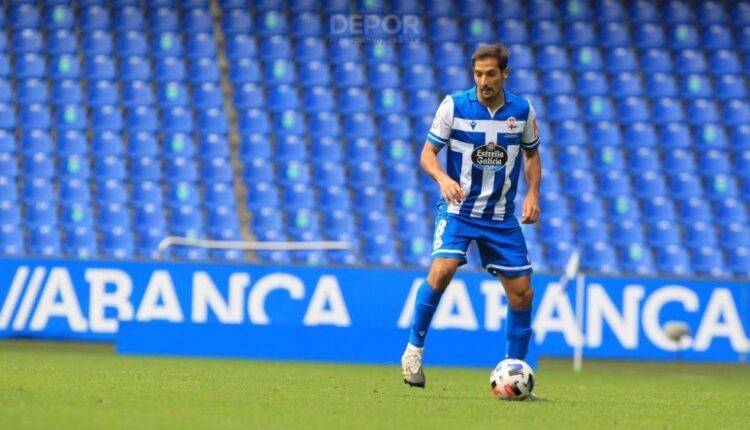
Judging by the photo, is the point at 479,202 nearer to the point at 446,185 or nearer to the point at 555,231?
the point at 446,185

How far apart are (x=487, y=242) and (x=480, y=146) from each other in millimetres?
517

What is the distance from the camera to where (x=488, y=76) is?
714cm

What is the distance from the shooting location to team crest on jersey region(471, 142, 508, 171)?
7312 mm

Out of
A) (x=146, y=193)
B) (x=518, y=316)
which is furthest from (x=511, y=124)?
(x=146, y=193)

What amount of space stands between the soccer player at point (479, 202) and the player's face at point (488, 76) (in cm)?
A: 2

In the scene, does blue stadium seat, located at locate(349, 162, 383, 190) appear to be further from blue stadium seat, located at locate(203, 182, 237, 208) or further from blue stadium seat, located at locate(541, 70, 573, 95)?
blue stadium seat, located at locate(541, 70, 573, 95)

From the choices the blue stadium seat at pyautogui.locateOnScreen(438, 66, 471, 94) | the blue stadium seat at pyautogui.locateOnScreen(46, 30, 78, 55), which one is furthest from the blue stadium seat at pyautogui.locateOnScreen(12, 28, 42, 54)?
the blue stadium seat at pyautogui.locateOnScreen(438, 66, 471, 94)

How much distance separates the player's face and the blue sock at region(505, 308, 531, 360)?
119 centimetres

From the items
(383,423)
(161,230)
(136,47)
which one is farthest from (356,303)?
(383,423)

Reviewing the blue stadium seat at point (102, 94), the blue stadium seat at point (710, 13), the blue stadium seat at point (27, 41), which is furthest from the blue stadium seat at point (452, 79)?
the blue stadium seat at point (27, 41)

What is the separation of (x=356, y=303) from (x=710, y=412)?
710cm

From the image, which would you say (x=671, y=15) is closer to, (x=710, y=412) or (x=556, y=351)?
(x=556, y=351)

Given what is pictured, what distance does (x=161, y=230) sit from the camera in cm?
1572

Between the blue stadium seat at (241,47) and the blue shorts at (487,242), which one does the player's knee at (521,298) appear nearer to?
the blue shorts at (487,242)
